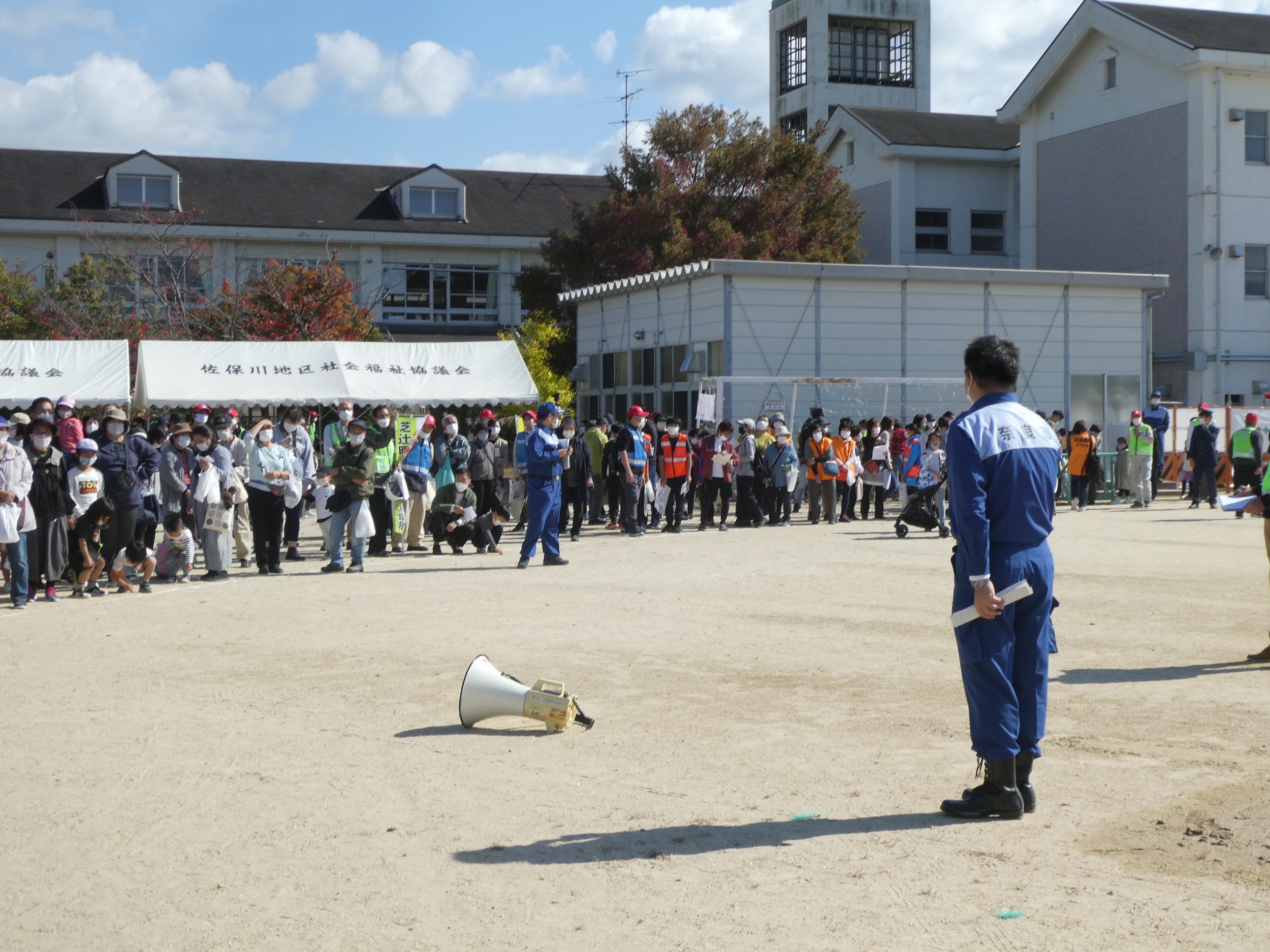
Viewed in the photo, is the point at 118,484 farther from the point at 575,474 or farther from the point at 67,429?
the point at 575,474

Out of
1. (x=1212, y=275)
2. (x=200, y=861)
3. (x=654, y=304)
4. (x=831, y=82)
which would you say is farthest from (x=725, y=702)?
(x=831, y=82)

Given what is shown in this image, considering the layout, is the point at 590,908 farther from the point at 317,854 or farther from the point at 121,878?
the point at 121,878

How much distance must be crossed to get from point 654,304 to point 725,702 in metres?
21.9

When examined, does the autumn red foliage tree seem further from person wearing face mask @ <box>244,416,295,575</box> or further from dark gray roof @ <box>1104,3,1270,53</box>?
person wearing face mask @ <box>244,416,295,575</box>

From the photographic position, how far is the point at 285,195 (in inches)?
1841

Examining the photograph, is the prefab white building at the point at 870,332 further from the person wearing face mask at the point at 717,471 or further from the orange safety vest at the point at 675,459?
the orange safety vest at the point at 675,459

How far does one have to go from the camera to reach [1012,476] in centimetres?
567

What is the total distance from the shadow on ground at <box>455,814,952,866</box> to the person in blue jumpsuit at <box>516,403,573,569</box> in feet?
33.0

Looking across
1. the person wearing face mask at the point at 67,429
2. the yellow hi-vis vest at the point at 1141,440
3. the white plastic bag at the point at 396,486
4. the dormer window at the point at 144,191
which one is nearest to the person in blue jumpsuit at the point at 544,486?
the white plastic bag at the point at 396,486

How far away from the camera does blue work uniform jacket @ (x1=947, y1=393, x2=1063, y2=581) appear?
18.4ft

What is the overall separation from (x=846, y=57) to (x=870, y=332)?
1216 inches

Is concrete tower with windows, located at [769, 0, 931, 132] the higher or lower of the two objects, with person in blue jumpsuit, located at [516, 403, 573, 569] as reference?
higher

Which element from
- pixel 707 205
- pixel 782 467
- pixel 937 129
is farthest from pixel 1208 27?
pixel 782 467

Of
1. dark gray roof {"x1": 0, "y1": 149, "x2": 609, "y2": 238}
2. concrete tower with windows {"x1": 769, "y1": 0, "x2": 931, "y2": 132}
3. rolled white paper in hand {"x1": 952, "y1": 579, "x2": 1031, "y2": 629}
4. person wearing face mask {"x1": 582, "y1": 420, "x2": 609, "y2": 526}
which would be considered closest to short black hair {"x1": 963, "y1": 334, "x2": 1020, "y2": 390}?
rolled white paper in hand {"x1": 952, "y1": 579, "x2": 1031, "y2": 629}
